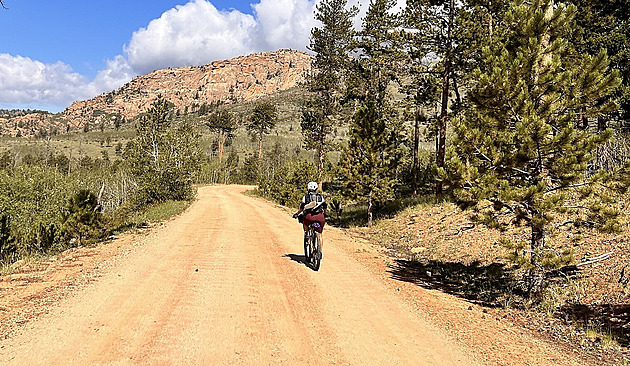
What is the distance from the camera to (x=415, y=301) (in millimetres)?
7730

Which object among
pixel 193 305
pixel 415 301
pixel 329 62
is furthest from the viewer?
pixel 329 62

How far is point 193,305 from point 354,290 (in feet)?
10.7

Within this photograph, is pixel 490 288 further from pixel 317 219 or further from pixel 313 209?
pixel 313 209

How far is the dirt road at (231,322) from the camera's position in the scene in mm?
4941

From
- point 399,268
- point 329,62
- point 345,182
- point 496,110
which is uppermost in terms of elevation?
point 329,62

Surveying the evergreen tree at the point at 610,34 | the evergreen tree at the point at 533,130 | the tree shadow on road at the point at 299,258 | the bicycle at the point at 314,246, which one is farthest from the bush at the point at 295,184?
the evergreen tree at the point at 533,130

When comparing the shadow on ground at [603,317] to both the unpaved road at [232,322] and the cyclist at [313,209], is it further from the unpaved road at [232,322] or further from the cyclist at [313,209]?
the cyclist at [313,209]

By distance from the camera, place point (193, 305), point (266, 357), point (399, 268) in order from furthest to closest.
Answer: point (399, 268), point (193, 305), point (266, 357)

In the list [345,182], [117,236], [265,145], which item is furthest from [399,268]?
[265,145]

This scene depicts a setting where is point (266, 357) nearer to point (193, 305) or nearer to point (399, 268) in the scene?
point (193, 305)

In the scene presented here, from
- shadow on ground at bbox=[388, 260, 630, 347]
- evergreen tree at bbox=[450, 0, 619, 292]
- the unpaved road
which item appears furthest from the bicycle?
evergreen tree at bbox=[450, 0, 619, 292]

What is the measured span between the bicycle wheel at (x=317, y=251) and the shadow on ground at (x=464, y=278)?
1948 millimetres

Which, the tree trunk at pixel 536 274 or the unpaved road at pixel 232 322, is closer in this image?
the unpaved road at pixel 232 322

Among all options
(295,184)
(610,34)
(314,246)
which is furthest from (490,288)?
(295,184)
